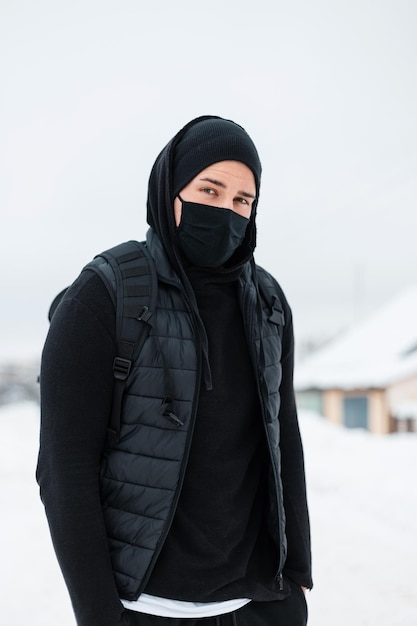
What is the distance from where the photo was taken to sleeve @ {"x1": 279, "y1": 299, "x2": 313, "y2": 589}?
188 centimetres

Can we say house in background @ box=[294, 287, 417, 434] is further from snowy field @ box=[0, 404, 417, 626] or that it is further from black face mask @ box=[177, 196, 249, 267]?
black face mask @ box=[177, 196, 249, 267]

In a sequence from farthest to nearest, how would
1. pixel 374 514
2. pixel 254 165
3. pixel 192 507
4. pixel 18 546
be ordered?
pixel 374 514, pixel 18 546, pixel 254 165, pixel 192 507

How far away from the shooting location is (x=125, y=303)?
1487mm

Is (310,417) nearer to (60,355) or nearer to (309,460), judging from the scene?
(309,460)

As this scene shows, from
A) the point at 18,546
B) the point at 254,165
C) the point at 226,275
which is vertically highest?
the point at 254,165

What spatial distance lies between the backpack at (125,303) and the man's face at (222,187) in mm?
238

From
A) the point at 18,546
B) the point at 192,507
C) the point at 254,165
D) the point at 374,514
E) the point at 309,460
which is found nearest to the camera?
the point at 192,507

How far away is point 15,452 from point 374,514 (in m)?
4.75

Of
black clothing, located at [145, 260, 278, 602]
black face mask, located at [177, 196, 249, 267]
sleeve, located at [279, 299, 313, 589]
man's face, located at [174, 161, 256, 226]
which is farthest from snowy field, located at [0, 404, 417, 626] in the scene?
man's face, located at [174, 161, 256, 226]

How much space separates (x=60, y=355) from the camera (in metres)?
1.42

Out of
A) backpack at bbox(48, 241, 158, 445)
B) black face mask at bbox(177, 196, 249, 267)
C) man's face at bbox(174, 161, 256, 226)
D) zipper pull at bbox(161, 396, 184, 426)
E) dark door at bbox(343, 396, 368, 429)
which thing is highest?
man's face at bbox(174, 161, 256, 226)

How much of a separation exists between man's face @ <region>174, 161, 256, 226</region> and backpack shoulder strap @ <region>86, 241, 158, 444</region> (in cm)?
23

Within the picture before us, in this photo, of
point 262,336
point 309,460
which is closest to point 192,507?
point 262,336

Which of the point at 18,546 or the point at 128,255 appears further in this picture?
the point at 18,546
